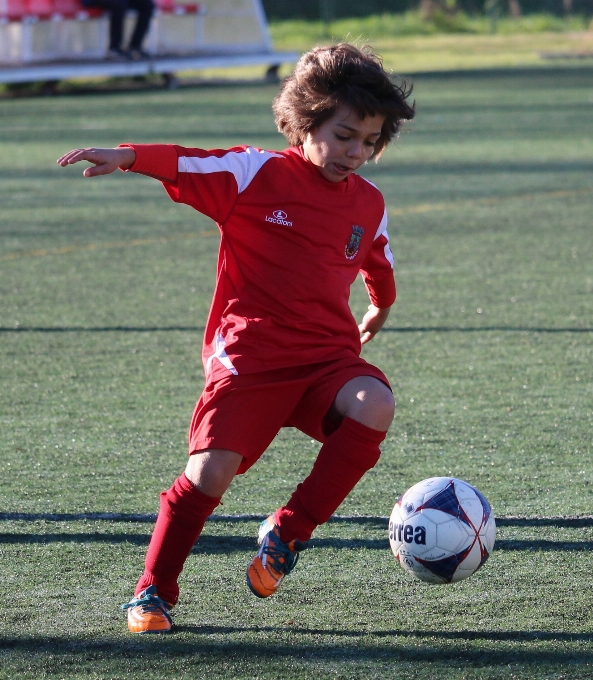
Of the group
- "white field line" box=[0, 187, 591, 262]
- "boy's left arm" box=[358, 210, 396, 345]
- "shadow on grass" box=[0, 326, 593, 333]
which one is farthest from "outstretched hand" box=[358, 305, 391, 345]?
"white field line" box=[0, 187, 591, 262]

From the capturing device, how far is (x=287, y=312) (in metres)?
3.00

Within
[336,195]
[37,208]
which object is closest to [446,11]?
[37,208]

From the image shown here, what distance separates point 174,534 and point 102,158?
2.88ft

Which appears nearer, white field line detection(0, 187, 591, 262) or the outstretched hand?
the outstretched hand

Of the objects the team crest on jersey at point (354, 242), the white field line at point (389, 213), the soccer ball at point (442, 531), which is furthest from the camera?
the white field line at point (389, 213)

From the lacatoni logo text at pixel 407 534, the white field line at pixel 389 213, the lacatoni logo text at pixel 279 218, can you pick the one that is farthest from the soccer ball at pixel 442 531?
the white field line at pixel 389 213

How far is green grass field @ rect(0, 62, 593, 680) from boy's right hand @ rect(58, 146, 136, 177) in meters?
1.04

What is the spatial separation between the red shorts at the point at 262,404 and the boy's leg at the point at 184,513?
0.13 feet

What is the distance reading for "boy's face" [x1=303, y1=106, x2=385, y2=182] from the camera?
3.03 metres

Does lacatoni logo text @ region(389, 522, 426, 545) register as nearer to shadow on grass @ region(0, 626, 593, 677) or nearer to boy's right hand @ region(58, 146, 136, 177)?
shadow on grass @ region(0, 626, 593, 677)

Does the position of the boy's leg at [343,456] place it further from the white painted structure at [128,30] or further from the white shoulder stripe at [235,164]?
the white painted structure at [128,30]

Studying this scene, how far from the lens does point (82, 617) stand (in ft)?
9.45

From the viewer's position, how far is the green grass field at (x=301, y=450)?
9.00ft

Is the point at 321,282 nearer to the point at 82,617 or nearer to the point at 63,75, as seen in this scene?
the point at 82,617
